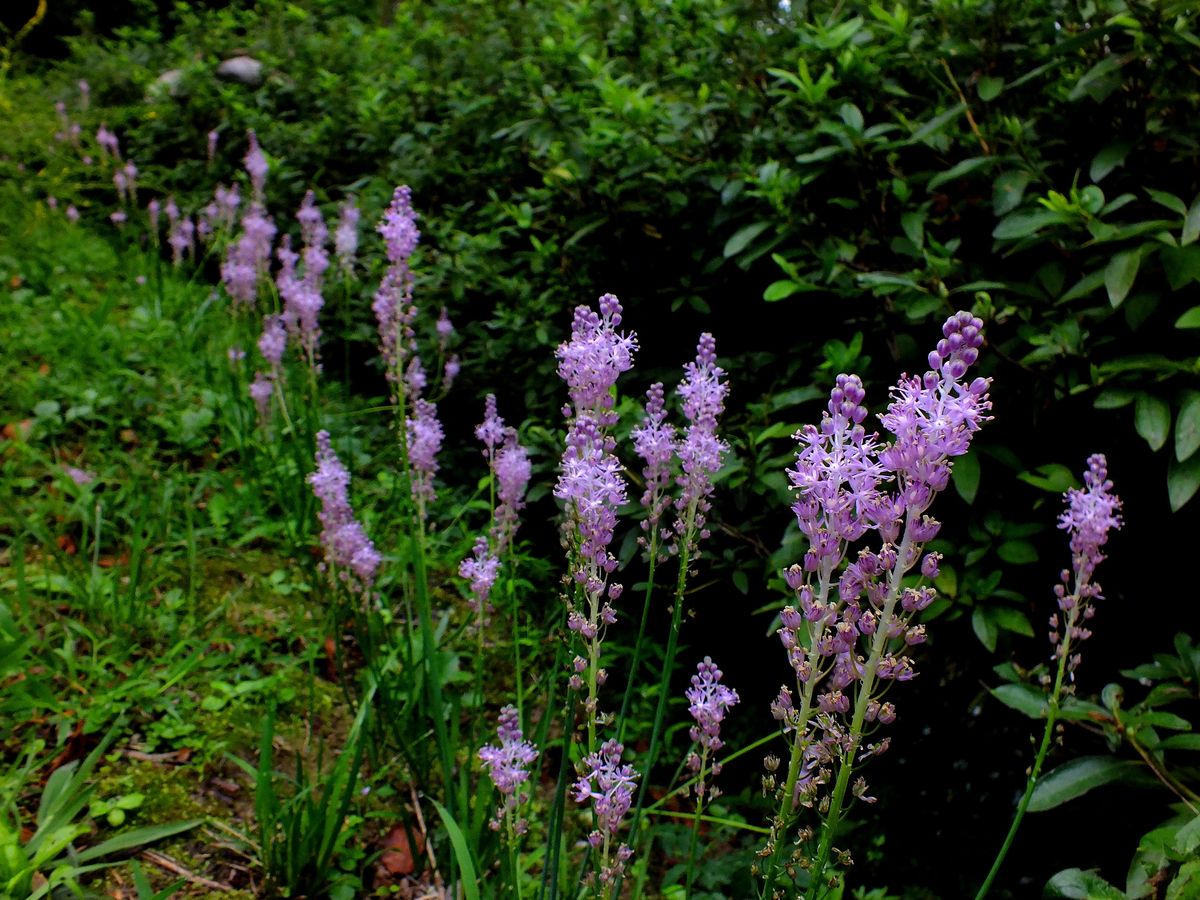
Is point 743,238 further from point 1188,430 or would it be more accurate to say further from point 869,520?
point 869,520

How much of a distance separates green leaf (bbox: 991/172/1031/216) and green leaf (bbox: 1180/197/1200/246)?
0.44 m

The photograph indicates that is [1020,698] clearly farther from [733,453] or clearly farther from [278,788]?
[278,788]

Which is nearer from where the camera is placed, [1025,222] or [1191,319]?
[1191,319]

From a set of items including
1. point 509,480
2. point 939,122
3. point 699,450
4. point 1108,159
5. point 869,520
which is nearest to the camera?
point 869,520

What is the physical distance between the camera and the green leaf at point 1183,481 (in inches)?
74.7

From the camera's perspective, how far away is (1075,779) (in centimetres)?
191

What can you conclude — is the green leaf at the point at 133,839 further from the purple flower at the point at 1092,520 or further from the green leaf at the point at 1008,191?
the green leaf at the point at 1008,191

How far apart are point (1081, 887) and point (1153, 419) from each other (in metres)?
1.07

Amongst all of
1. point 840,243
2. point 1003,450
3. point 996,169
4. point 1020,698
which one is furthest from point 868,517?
point 996,169

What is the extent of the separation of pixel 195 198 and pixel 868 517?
7258 millimetres

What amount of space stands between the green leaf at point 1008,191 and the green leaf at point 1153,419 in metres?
0.68

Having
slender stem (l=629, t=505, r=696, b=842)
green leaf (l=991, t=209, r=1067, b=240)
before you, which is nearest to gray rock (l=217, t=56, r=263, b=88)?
green leaf (l=991, t=209, r=1067, b=240)

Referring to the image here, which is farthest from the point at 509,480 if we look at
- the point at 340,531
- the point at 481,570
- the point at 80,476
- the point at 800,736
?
the point at 80,476

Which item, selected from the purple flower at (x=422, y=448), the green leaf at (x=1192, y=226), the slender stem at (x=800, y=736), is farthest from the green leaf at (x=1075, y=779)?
the purple flower at (x=422, y=448)
